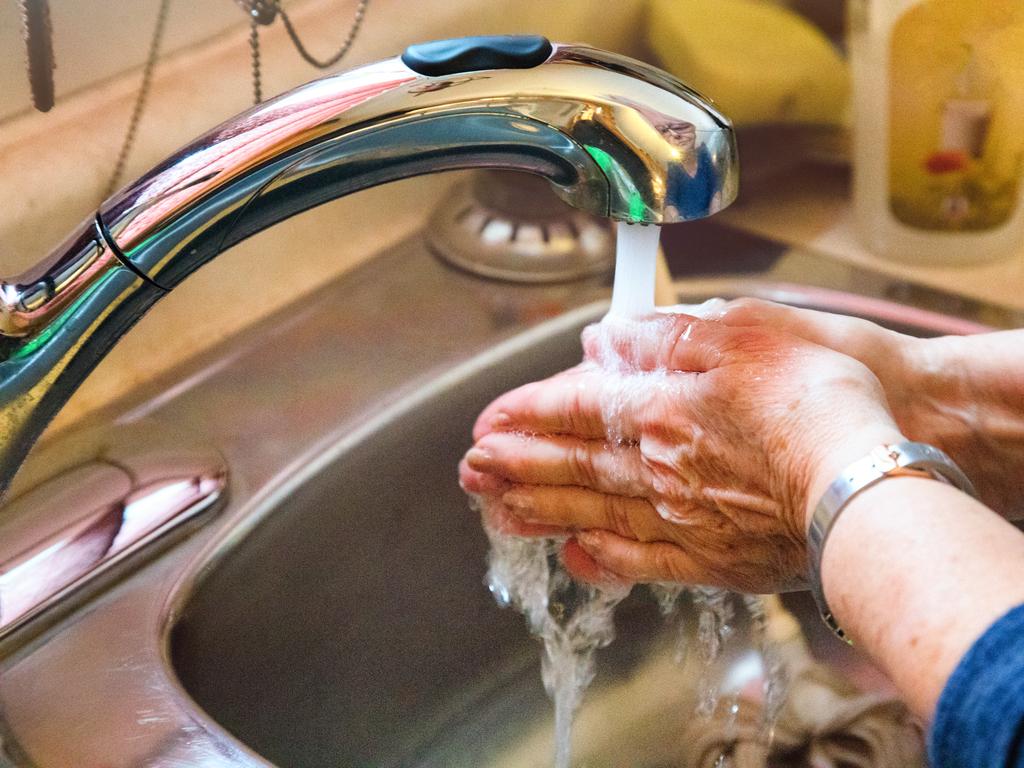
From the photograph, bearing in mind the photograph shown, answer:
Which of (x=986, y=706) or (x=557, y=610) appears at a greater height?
(x=986, y=706)

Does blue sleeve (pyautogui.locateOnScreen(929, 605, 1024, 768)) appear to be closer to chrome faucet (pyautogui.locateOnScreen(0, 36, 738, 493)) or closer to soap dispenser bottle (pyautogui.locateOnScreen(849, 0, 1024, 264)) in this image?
chrome faucet (pyautogui.locateOnScreen(0, 36, 738, 493))

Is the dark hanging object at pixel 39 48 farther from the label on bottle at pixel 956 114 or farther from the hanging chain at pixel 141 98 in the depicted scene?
the label on bottle at pixel 956 114

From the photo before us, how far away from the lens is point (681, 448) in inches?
18.6

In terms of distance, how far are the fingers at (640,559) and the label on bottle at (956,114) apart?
0.38m

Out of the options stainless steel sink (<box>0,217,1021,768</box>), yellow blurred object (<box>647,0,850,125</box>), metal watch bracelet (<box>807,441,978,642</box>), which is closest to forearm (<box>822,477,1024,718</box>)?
metal watch bracelet (<box>807,441,978,642</box>)

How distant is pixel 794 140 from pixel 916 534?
22.4 inches

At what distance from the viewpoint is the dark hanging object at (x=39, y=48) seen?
Result: 0.52m

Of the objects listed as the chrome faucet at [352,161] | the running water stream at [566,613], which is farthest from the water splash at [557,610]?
the chrome faucet at [352,161]

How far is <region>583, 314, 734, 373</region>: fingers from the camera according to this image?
47cm

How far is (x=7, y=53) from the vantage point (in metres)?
0.57

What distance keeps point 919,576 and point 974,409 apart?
19cm

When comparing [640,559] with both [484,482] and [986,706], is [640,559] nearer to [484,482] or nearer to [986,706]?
[484,482]

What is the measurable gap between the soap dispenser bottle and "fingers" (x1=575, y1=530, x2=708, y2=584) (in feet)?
1.24

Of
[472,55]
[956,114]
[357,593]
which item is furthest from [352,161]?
[956,114]
